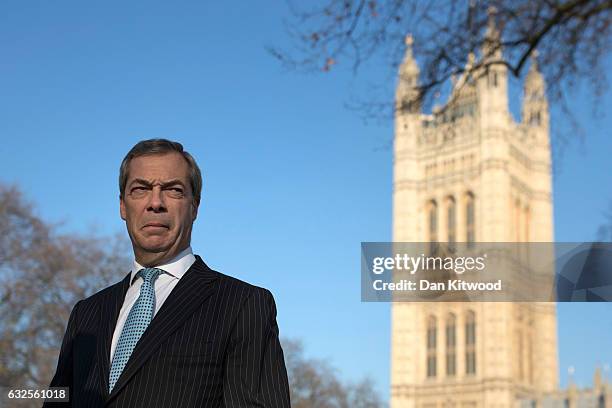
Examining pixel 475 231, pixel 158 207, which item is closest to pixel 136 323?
pixel 158 207

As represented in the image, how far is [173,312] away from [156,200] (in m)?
0.24

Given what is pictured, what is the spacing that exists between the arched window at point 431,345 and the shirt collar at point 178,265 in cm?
5427

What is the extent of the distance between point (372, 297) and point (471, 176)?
4728 centimetres

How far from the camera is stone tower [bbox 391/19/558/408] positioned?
5356cm

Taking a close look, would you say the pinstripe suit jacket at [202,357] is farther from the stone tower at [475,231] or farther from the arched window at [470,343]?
the arched window at [470,343]

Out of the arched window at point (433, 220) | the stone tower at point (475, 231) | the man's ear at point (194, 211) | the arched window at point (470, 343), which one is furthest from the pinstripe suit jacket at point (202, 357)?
the arched window at point (433, 220)

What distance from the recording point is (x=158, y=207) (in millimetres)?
2043

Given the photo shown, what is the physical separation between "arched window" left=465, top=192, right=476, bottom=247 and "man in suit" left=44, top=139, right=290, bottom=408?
53434 millimetres

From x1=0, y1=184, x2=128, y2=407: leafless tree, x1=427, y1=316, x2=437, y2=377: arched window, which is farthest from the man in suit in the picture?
x1=427, y1=316, x2=437, y2=377: arched window

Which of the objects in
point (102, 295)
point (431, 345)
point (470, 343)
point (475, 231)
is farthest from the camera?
point (431, 345)

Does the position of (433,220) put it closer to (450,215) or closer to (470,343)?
(450,215)

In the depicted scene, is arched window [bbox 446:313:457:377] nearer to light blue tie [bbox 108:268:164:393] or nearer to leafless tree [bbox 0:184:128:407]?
leafless tree [bbox 0:184:128:407]

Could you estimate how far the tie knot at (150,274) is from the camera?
2.08 metres

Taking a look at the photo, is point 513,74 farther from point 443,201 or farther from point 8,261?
point 443,201
